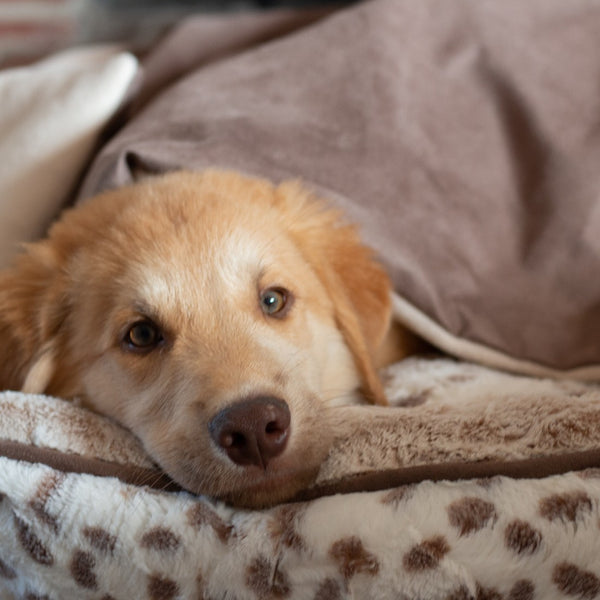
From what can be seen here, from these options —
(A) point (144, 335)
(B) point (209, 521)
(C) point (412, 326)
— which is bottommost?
(C) point (412, 326)

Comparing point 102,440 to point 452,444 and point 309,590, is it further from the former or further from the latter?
point 452,444

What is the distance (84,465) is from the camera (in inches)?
59.4

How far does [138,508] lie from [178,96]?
4.42 feet

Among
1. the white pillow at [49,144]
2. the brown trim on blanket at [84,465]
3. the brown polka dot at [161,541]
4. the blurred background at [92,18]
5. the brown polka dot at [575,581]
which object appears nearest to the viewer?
the brown polka dot at [575,581]

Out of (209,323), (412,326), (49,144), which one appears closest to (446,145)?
(412,326)

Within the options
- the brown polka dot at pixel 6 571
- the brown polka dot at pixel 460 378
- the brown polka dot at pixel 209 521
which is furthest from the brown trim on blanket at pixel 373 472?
the brown polka dot at pixel 460 378

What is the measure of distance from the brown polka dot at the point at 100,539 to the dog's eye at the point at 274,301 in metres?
0.59

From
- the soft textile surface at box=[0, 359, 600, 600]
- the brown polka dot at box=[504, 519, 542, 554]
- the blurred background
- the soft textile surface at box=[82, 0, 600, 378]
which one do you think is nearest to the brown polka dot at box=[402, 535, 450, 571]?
the soft textile surface at box=[0, 359, 600, 600]

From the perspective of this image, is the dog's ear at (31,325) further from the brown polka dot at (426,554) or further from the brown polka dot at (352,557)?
the brown polka dot at (426,554)

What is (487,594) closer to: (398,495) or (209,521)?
(398,495)

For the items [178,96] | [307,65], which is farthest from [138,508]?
[307,65]

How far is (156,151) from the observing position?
216cm

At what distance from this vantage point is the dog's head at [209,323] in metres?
1.45

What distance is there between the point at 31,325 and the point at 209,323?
0.49 m
